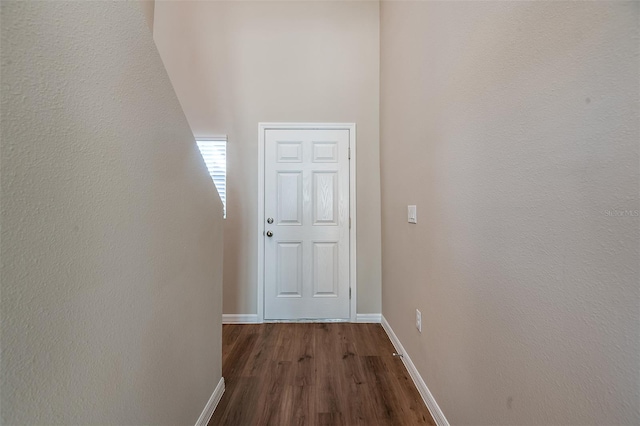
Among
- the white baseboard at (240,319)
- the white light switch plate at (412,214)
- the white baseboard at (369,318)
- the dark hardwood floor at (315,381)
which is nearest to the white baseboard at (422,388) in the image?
the dark hardwood floor at (315,381)

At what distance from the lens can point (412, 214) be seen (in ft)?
5.49

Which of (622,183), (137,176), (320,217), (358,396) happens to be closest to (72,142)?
(137,176)

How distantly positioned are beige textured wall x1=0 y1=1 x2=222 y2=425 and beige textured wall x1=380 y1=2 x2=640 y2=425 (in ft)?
3.95

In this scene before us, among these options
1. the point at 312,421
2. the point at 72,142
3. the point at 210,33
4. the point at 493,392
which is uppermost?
the point at 210,33

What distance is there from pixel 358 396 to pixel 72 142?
1.74 metres

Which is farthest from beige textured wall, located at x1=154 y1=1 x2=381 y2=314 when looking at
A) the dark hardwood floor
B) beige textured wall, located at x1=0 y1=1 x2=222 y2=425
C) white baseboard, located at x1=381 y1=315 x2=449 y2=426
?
beige textured wall, located at x1=0 y1=1 x2=222 y2=425

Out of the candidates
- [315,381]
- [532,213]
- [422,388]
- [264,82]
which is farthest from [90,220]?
[264,82]

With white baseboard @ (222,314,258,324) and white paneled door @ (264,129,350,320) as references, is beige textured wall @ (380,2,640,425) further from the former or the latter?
white baseboard @ (222,314,258,324)

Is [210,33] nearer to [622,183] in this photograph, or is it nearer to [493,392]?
[622,183]

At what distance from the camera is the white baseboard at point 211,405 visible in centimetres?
123

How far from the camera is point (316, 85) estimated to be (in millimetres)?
2594

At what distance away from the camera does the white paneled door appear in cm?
257

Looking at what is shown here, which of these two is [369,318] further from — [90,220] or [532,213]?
[90,220]

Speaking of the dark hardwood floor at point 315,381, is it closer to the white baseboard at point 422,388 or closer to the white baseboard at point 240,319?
the white baseboard at point 422,388
